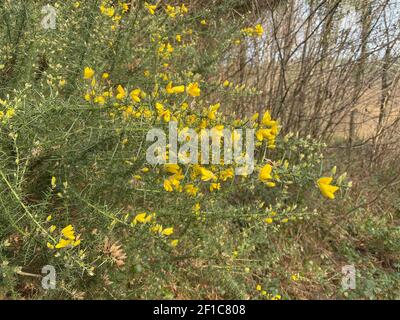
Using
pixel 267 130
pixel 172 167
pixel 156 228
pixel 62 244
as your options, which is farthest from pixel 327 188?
pixel 62 244

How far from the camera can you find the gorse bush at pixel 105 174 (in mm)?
1567

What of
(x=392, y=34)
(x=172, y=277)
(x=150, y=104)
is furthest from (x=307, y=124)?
(x=150, y=104)

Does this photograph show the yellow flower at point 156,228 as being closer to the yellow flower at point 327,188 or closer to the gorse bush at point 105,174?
the gorse bush at point 105,174

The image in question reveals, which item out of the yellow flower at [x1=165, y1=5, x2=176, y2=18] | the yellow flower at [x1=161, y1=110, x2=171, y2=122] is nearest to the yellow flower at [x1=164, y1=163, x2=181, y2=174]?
the yellow flower at [x1=161, y1=110, x2=171, y2=122]

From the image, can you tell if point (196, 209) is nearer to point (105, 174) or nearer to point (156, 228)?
point (156, 228)

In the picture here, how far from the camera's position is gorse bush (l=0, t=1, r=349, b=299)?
1.57 meters

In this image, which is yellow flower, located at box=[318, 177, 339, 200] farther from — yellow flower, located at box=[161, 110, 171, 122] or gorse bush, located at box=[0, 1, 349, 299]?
yellow flower, located at box=[161, 110, 171, 122]

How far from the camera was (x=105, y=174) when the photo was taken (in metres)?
1.88

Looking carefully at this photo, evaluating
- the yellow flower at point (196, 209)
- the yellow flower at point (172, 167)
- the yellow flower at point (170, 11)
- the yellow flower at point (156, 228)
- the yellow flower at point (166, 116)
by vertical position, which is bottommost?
the yellow flower at point (156, 228)

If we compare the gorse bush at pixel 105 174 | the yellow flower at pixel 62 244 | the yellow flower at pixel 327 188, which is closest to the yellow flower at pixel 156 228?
the gorse bush at pixel 105 174

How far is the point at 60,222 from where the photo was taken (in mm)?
1868

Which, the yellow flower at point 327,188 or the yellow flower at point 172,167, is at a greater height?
Answer: the yellow flower at point 172,167

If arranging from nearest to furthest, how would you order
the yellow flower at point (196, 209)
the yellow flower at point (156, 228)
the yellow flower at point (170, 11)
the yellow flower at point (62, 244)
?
the yellow flower at point (62, 244), the yellow flower at point (156, 228), the yellow flower at point (196, 209), the yellow flower at point (170, 11)
